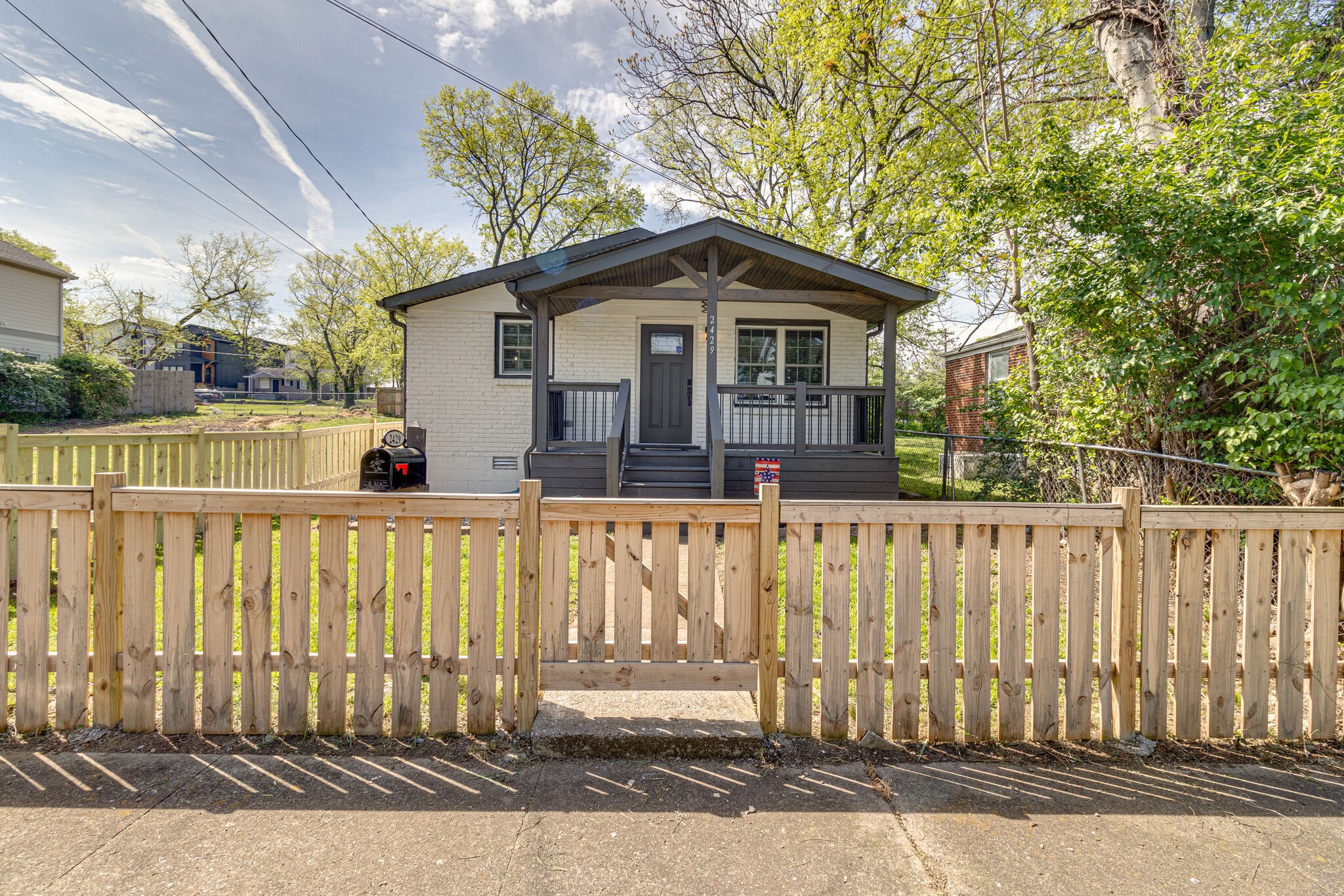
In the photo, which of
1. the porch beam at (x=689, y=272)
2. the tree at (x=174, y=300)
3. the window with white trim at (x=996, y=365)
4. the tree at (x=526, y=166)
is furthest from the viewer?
the tree at (x=174, y=300)

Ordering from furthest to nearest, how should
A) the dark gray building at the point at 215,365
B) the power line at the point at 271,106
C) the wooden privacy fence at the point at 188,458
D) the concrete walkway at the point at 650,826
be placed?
the dark gray building at the point at 215,365 → the power line at the point at 271,106 → the wooden privacy fence at the point at 188,458 → the concrete walkway at the point at 650,826

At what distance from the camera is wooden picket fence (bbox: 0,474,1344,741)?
2.42 m

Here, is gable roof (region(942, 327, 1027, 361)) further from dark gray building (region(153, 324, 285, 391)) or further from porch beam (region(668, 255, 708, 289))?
dark gray building (region(153, 324, 285, 391))

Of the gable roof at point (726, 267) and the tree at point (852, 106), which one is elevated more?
the tree at point (852, 106)

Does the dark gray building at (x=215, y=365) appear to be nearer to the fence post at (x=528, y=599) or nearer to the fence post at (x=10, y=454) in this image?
the fence post at (x=10, y=454)

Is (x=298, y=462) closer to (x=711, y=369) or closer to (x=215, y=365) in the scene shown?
(x=711, y=369)

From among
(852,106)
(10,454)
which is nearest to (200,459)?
(10,454)

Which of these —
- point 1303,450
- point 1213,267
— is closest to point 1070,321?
point 1213,267

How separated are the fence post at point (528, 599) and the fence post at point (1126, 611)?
2.54 metres

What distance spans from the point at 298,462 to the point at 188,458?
198 centimetres

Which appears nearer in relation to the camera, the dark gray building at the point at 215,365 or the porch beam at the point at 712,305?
the porch beam at the point at 712,305

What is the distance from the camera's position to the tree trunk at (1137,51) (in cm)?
574

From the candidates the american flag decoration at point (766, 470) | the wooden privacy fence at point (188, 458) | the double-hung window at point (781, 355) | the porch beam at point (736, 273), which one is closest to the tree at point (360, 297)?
the wooden privacy fence at point (188, 458)

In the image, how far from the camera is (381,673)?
2.43 metres
